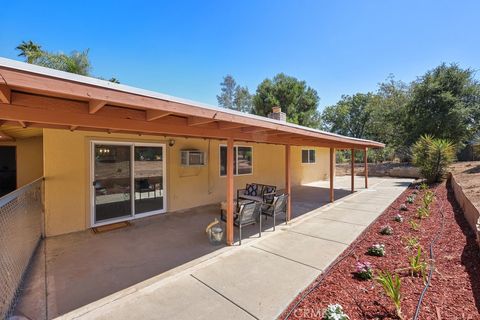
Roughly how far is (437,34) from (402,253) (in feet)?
32.9

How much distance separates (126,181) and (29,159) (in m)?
4.46

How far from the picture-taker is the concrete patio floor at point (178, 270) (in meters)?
2.46

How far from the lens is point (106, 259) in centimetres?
359

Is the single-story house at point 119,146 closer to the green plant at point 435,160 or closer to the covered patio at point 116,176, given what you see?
the covered patio at point 116,176

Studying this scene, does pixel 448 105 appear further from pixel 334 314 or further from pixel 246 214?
pixel 334 314

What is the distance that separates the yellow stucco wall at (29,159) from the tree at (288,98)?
1908cm

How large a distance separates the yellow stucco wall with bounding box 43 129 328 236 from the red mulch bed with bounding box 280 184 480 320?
185 inches

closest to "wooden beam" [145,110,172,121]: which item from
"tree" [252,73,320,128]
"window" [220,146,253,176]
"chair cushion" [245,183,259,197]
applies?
"chair cushion" [245,183,259,197]

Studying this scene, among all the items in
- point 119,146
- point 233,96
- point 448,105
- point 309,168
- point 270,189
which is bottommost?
point 270,189

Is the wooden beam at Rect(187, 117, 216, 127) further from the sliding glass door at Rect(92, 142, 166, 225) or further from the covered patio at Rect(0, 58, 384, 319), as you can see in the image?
the sliding glass door at Rect(92, 142, 166, 225)

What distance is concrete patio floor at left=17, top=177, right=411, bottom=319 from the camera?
2.46 m

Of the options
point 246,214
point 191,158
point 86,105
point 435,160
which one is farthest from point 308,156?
point 86,105

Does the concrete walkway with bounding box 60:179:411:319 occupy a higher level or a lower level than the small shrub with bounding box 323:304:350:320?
lower

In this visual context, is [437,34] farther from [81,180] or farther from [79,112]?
[81,180]
